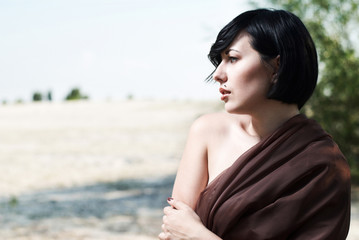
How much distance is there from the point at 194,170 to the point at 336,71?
6.88 metres

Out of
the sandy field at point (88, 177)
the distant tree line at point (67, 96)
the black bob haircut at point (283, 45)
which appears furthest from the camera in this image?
the distant tree line at point (67, 96)

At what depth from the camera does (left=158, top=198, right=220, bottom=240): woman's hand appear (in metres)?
1.79

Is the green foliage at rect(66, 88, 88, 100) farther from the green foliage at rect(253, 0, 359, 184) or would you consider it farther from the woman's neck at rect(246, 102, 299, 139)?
the woman's neck at rect(246, 102, 299, 139)

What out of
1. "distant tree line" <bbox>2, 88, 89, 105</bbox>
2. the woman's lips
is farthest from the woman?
"distant tree line" <bbox>2, 88, 89, 105</bbox>

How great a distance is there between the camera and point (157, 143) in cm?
1662

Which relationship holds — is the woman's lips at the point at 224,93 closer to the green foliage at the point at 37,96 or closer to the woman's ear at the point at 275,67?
the woman's ear at the point at 275,67

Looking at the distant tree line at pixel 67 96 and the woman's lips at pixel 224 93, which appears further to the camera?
the distant tree line at pixel 67 96

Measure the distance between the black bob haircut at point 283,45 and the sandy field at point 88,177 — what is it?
5.10 metres

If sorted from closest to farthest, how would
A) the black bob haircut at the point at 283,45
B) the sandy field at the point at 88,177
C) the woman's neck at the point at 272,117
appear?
the black bob haircut at the point at 283,45 < the woman's neck at the point at 272,117 < the sandy field at the point at 88,177

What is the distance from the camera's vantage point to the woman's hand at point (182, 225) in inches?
70.3

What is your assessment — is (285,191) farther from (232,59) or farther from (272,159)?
(232,59)

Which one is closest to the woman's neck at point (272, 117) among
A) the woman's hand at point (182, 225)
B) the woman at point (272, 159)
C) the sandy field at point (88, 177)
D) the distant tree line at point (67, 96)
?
the woman at point (272, 159)

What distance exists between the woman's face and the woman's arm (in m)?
0.21

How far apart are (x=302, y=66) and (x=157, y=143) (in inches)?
588
